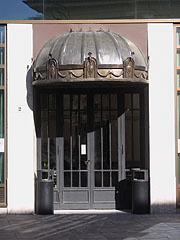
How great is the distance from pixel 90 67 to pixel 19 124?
2.45m

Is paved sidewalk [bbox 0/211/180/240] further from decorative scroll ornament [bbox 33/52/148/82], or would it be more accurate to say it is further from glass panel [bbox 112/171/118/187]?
decorative scroll ornament [bbox 33/52/148/82]

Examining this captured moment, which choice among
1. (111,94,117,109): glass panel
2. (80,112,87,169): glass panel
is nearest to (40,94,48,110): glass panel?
(80,112,87,169): glass panel

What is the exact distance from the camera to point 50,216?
12352 mm

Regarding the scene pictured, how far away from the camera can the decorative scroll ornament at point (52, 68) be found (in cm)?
1172

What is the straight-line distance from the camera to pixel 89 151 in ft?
43.1

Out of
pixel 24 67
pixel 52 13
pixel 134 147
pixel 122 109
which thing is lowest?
pixel 134 147

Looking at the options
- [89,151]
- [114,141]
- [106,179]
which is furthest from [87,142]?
[106,179]

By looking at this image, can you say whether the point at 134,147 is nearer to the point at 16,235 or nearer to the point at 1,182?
the point at 1,182

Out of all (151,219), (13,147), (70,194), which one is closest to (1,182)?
(13,147)

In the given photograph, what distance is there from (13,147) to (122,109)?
9.34 ft

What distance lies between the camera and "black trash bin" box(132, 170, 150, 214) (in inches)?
493

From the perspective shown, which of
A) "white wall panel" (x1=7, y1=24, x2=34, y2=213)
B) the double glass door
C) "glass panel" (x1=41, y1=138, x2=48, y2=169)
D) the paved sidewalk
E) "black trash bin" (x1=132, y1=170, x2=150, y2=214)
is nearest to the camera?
the paved sidewalk

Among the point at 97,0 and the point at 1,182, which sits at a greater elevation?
the point at 97,0

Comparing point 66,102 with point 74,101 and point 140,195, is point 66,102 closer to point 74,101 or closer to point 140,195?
point 74,101
